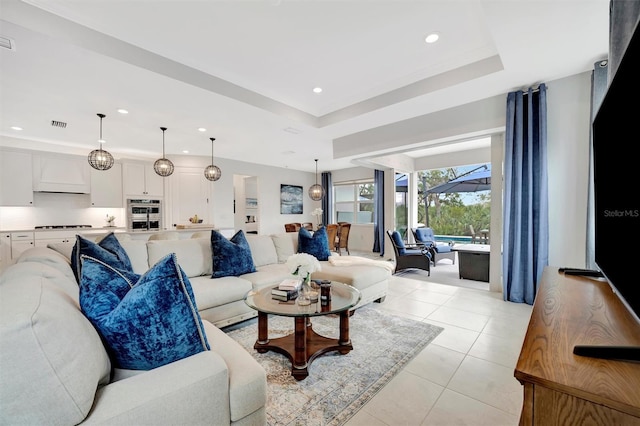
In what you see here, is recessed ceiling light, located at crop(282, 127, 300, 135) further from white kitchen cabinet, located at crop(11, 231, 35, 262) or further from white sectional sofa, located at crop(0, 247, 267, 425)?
white kitchen cabinet, located at crop(11, 231, 35, 262)

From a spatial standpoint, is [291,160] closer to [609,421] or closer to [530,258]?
[530,258]

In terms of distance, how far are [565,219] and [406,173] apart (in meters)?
4.17

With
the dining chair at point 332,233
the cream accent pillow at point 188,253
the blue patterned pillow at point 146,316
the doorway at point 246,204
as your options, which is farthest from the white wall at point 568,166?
the doorway at point 246,204

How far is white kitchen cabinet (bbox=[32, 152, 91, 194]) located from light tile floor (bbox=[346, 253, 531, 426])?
21.0 ft

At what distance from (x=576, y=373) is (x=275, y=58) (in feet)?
10.5

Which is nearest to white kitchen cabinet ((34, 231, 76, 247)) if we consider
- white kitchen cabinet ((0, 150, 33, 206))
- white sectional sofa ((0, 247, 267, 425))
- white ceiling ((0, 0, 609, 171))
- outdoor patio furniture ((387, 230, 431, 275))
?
white kitchen cabinet ((0, 150, 33, 206))

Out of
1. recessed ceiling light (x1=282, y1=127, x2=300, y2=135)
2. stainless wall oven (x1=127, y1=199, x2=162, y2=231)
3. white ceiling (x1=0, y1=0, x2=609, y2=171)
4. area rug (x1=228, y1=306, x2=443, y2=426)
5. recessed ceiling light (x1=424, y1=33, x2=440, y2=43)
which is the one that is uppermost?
recessed ceiling light (x1=424, y1=33, x2=440, y2=43)

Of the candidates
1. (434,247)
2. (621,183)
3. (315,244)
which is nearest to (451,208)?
(434,247)

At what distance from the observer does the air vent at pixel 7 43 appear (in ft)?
7.08

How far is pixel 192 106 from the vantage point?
11.7 feet

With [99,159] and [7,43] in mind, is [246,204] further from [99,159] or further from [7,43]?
[7,43]

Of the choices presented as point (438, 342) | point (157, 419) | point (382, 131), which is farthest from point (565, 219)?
point (157, 419)

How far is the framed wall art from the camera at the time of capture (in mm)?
8430

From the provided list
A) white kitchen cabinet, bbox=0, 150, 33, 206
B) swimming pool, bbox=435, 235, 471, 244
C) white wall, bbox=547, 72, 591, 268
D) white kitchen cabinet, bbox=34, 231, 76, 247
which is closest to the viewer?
white wall, bbox=547, 72, 591, 268
